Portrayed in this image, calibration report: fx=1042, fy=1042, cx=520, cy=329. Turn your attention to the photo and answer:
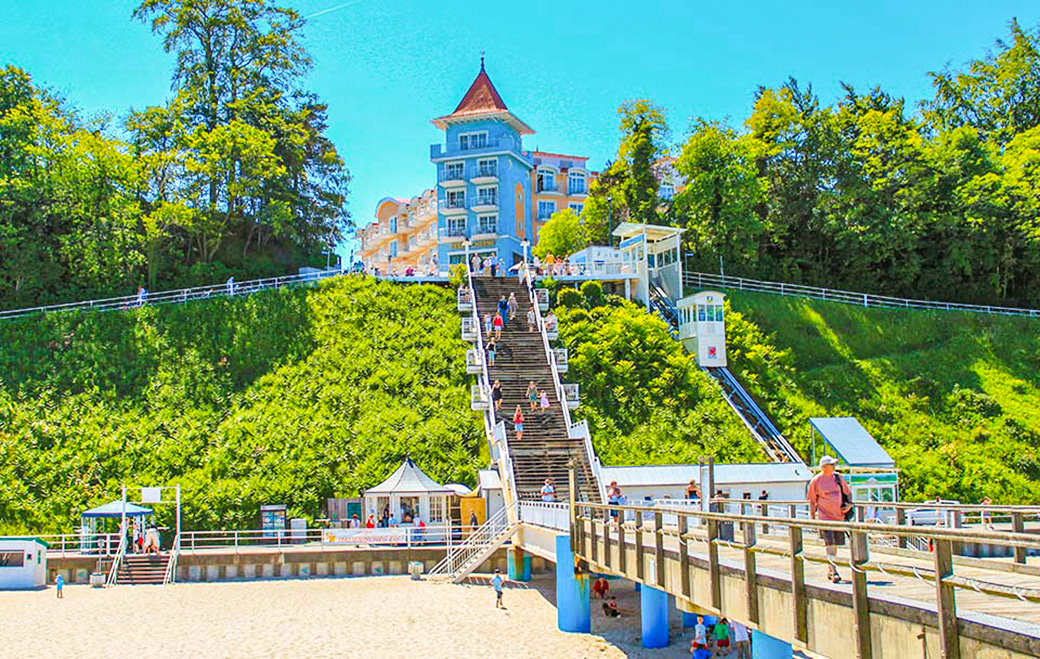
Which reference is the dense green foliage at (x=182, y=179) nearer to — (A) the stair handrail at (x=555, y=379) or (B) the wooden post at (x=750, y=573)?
(A) the stair handrail at (x=555, y=379)

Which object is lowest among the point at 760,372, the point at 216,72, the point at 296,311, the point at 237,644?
the point at 237,644

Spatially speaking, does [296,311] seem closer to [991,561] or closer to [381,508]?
[381,508]

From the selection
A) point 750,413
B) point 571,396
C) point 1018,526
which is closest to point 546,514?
point 571,396

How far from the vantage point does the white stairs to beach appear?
2895cm

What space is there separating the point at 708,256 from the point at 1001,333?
13.8 meters

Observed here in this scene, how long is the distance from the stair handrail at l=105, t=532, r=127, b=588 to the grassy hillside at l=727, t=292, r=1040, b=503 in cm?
2294

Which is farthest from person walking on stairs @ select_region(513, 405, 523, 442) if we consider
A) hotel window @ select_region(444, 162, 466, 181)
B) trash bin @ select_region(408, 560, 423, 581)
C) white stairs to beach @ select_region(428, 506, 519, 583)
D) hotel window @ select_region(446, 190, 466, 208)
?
hotel window @ select_region(444, 162, 466, 181)

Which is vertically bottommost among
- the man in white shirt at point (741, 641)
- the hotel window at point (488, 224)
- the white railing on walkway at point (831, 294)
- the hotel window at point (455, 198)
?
the man in white shirt at point (741, 641)

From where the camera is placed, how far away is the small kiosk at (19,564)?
97.5 ft

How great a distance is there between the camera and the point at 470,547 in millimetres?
30250

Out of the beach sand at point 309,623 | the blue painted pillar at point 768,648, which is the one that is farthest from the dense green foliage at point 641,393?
the blue painted pillar at point 768,648

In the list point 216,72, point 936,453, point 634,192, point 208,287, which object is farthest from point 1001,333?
point 216,72

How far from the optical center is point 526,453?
33.2m

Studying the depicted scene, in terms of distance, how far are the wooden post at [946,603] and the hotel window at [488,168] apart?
194 ft
